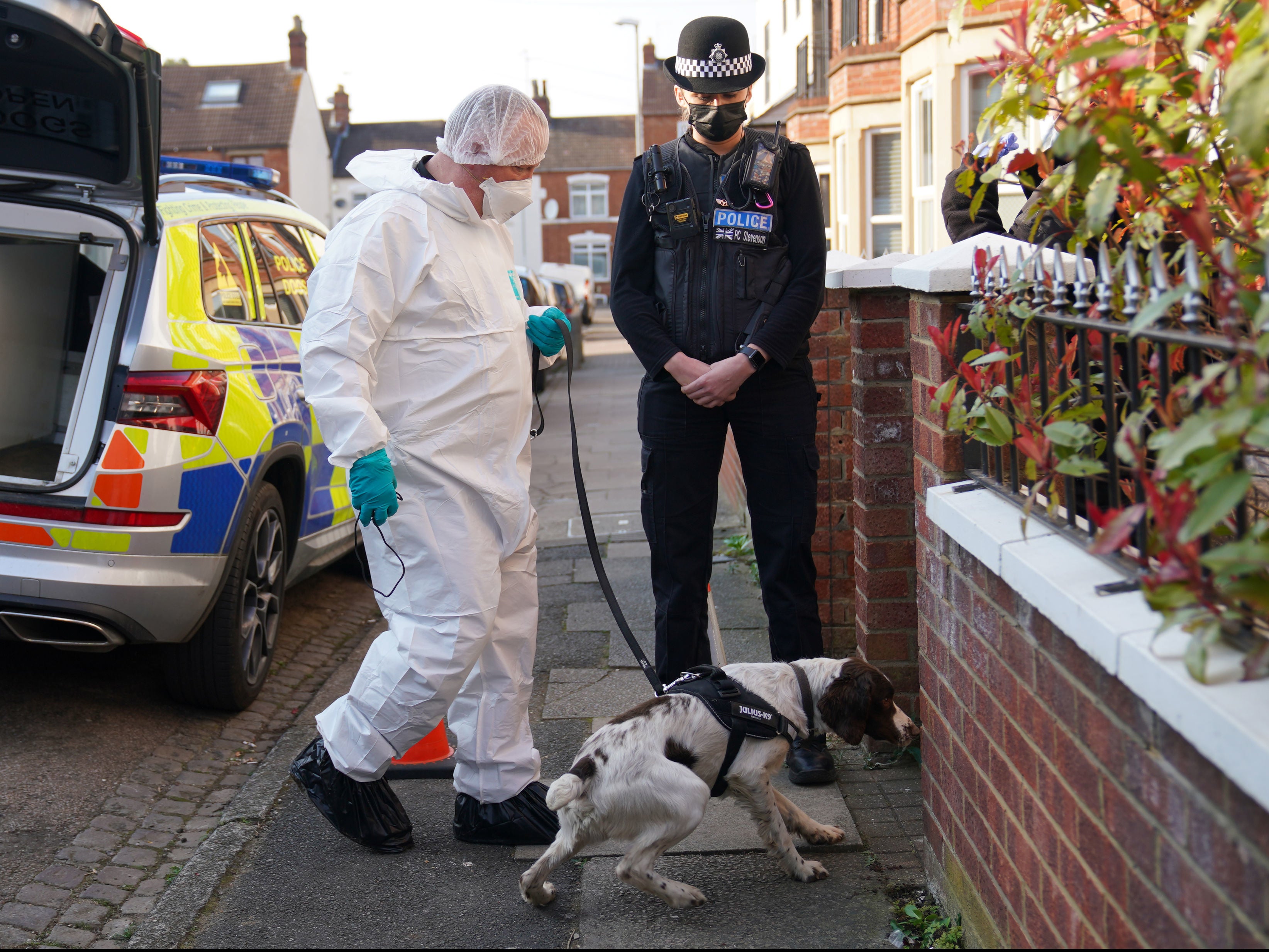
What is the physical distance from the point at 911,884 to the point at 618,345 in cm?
2969

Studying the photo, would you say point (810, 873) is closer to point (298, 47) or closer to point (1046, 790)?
point (1046, 790)

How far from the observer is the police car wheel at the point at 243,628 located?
4.54 m

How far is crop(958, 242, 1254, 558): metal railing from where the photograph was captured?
5.61ft

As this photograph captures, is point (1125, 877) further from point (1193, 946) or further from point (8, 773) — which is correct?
point (8, 773)

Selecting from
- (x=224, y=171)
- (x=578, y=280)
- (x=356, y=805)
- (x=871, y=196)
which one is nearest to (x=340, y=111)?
(x=578, y=280)

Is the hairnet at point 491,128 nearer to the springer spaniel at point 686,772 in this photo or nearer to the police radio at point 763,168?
the police radio at point 763,168

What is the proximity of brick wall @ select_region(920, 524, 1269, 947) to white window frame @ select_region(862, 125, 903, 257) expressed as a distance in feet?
48.6

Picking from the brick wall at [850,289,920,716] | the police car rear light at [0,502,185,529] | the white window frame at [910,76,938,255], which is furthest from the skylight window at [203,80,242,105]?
the brick wall at [850,289,920,716]

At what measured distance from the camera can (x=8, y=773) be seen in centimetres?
410

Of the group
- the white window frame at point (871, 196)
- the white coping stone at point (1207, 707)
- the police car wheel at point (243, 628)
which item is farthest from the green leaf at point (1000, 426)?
the white window frame at point (871, 196)

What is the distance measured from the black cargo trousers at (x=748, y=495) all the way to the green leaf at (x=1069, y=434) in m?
1.84

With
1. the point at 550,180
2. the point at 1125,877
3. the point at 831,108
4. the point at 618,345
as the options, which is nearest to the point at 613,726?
the point at 1125,877

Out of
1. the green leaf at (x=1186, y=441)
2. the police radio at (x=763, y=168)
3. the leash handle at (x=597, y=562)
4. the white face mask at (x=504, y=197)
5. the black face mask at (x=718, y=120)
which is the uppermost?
the black face mask at (x=718, y=120)

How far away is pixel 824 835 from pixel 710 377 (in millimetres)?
1403
